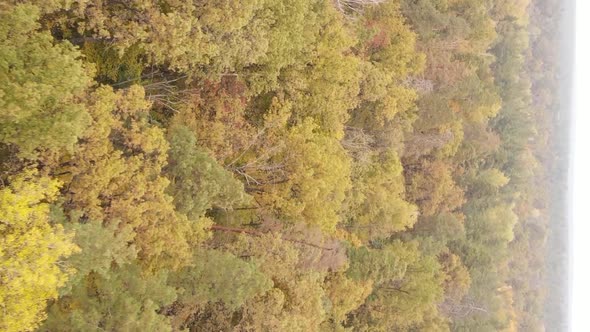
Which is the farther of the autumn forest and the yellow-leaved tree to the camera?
the autumn forest

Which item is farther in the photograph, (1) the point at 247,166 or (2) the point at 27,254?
(1) the point at 247,166

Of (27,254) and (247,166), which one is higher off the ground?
(27,254)

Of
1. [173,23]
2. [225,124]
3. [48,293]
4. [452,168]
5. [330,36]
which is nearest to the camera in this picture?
[48,293]

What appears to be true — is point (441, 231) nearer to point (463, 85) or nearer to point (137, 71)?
point (463, 85)

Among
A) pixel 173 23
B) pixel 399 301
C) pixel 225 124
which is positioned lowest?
pixel 399 301

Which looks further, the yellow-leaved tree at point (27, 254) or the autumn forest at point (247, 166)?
the autumn forest at point (247, 166)

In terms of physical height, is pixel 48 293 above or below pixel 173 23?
below

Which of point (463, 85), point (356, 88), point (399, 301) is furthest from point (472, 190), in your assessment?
point (356, 88)

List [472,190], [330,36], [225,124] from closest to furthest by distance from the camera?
[225,124], [330,36], [472,190]
